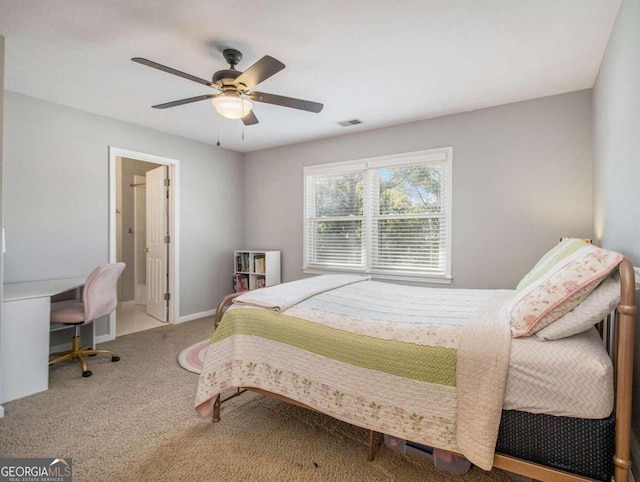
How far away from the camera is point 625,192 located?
1.84 metres

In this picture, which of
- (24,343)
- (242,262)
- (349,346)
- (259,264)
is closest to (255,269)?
(259,264)

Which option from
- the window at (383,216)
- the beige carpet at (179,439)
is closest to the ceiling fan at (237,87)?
the window at (383,216)

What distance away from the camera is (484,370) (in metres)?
1.30

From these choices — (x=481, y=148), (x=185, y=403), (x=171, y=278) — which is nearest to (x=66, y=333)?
(x=171, y=278)

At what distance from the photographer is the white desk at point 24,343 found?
93.2 inches

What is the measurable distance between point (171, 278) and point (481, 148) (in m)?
4.13

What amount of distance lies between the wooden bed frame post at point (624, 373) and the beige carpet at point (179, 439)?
65 cm

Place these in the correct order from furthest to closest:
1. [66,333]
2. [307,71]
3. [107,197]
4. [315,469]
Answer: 1. [107,197]
2. [66,333]
3. [307,71]
4. [315,469]

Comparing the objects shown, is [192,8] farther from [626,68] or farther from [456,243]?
[456,243]

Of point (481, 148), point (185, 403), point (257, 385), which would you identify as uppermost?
point (481, 148)

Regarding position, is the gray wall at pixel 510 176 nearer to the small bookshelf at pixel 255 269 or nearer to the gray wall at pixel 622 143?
the gray wall at pixel 622 143

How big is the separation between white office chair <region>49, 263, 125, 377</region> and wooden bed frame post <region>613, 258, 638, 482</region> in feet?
11.3

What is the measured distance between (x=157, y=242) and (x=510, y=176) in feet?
14.7

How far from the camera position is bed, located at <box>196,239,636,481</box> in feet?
3.86
